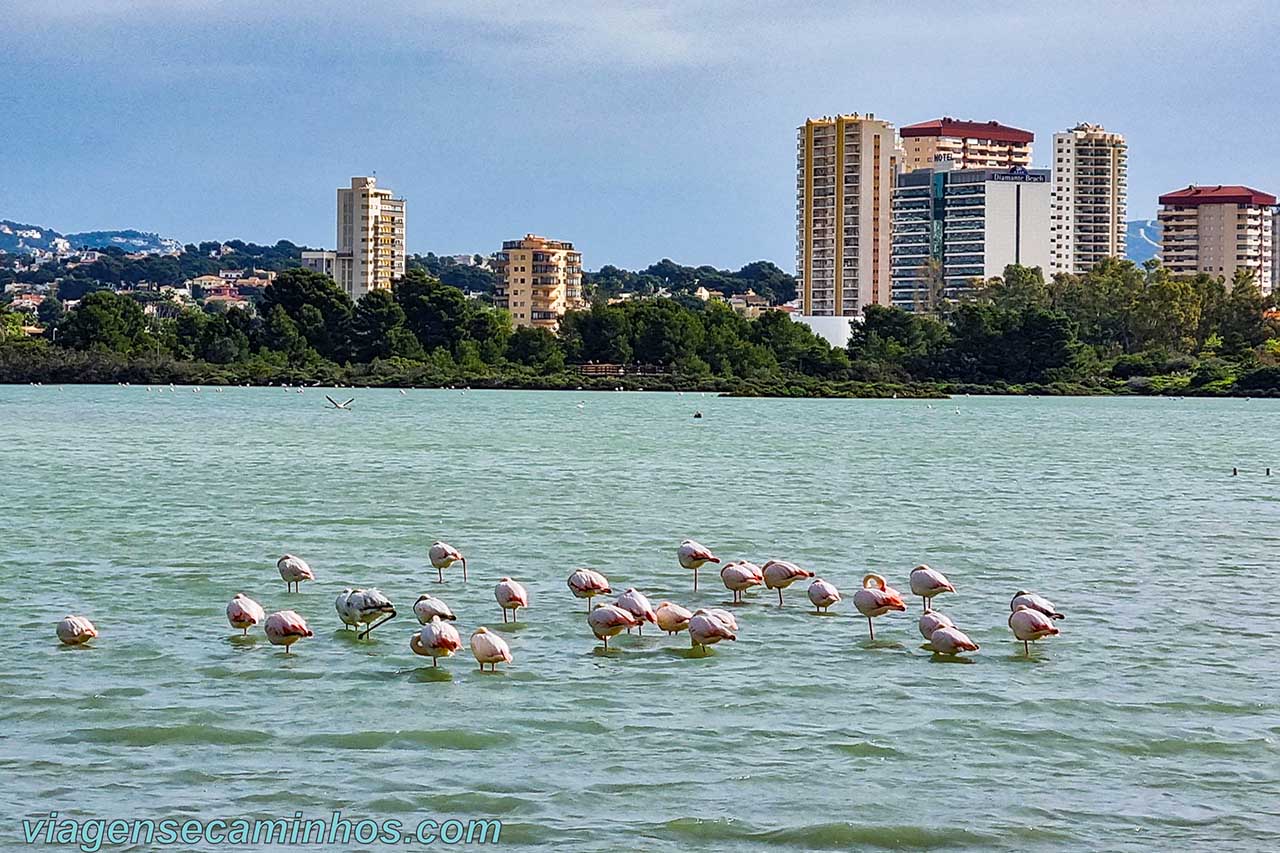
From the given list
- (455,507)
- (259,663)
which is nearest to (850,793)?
(259,663)

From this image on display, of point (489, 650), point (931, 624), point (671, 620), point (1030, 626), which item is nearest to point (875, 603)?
point (931, 624)

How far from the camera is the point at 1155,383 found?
300 feet

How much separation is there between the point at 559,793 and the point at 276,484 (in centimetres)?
1992

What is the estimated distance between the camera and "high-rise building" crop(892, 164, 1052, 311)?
158m

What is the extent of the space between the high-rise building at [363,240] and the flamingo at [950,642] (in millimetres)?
156937

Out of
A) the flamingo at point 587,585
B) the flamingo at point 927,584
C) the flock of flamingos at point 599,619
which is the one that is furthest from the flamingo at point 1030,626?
the flamingo at point 587,585

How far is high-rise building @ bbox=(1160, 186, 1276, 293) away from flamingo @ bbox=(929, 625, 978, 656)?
562ft

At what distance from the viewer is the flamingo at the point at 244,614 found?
12219 mm

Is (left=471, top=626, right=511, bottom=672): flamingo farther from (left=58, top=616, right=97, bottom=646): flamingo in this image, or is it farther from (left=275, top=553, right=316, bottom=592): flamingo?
(left=275, top=553, right=316, bottom=592): flamingo

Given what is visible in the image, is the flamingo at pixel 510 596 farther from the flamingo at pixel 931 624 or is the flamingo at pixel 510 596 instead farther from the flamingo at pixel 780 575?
the flamingo at pixel 931 624

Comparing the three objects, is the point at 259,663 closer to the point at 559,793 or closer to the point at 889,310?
the point at 559,793

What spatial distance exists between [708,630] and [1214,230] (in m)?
177

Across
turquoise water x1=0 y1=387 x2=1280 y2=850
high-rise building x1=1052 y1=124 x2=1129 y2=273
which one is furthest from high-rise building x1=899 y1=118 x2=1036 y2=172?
turquoise water x1=0 y1=387 x2=1280 y2=850

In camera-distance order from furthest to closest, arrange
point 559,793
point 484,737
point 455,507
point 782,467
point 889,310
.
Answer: point 889,310 < point 782,467 < point 455,507 < point 484,737 < point 559,793
